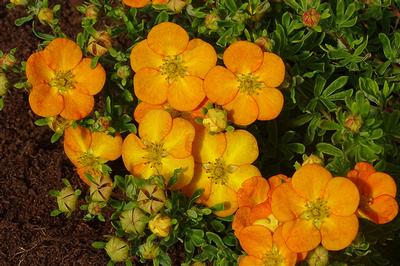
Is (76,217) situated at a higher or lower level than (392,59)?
lower

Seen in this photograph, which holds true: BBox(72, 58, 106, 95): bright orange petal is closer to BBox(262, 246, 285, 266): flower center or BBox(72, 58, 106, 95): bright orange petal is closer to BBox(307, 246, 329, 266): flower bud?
BBox(262, 246, 285, 266): flower center

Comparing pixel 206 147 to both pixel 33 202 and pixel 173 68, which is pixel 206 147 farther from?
pixel 33 202

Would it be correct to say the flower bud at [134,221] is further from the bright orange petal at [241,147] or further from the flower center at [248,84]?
the flower center at [248,84]

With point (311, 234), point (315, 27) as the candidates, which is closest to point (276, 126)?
point (315, 27)

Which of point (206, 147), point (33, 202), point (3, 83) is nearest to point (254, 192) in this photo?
point (206, 147)

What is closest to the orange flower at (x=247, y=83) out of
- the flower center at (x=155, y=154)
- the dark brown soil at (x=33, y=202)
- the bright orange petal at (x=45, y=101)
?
the flower center at (x=155, y=154)

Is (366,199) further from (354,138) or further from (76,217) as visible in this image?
(76,217)

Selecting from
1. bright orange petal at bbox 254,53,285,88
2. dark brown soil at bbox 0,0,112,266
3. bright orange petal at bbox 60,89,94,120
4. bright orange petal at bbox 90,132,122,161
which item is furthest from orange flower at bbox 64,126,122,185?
bright orange petal at bbox 254,53,285,88
